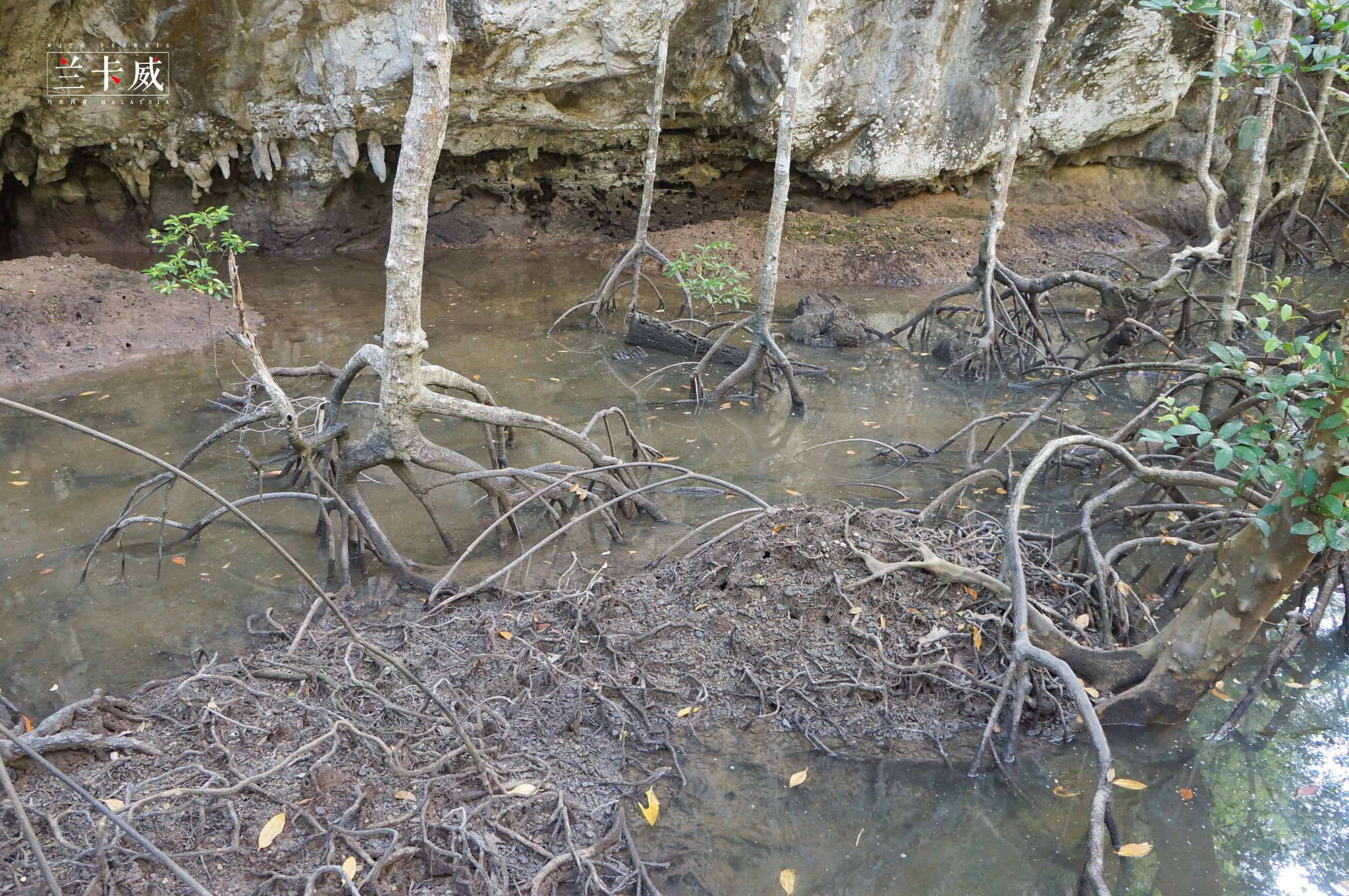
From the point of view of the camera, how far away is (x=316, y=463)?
493 cm

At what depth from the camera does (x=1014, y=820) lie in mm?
3305

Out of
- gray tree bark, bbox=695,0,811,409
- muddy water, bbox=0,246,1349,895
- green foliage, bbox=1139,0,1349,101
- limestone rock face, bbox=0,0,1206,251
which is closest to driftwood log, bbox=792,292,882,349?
muddy water, bbox=0,246,1349,895

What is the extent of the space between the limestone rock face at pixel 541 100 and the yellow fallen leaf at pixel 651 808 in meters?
8.11

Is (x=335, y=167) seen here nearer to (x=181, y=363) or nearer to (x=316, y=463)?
(x=181, y=363)

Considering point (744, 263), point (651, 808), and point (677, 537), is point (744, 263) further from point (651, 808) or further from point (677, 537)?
point (651, 808)

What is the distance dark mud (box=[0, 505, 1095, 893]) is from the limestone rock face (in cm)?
698

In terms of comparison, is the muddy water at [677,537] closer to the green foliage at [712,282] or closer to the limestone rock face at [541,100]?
the green foliage at [712,282]

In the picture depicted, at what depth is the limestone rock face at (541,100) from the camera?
8.82 meters

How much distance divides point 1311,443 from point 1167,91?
11.7 metres

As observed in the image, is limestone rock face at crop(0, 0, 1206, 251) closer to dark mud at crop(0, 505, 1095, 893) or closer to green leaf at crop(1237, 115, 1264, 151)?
dark mud at crop(0, 505, 1095, 893)

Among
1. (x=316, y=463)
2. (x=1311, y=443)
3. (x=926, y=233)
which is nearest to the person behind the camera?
(x=1311, y=443)

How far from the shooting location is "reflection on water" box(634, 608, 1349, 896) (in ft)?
10.0

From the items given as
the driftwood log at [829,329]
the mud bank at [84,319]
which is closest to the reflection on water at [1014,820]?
the driftwood log at [829,329]

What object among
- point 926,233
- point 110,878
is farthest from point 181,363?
point 926,233
